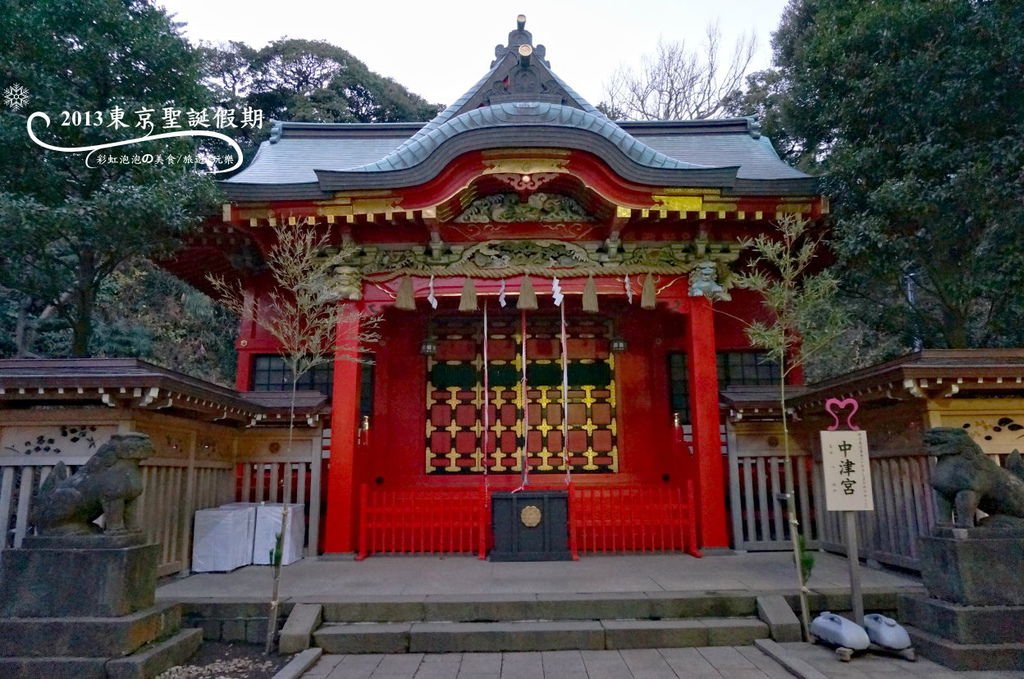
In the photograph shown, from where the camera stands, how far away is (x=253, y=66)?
2894 cm

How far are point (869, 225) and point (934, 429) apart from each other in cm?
350

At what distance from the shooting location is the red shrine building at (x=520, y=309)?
334 inches

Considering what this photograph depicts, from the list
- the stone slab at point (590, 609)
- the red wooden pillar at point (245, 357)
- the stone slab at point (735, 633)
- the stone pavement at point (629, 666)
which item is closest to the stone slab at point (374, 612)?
the stone pavement at point (629, 666)

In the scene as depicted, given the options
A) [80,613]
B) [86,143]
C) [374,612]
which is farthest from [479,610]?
[86,143]

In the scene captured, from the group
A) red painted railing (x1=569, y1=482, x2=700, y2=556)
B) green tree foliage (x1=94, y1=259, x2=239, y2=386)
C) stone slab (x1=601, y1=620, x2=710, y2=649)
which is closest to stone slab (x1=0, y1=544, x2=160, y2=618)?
stone slab (x1=601, y1=620, x2=710, y2=649)

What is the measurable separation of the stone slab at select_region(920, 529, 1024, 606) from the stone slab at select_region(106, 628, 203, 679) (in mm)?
6483

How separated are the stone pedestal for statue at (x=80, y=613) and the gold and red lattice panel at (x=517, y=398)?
217 inches

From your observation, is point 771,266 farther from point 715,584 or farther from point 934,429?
point 715,584

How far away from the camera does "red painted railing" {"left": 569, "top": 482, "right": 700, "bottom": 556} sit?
330 inches

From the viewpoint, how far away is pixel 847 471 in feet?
18.3

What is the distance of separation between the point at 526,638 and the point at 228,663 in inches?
101

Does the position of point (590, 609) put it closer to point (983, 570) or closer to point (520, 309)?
point (983, 570)

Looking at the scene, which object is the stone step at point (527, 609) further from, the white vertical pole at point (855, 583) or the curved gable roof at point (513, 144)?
the curved gable roof at point (513, 144)

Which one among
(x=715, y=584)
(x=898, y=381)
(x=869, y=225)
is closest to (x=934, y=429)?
(x=898, y=381)
